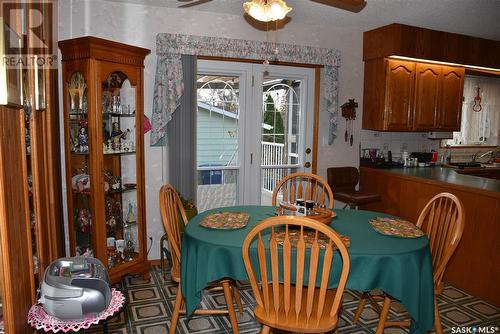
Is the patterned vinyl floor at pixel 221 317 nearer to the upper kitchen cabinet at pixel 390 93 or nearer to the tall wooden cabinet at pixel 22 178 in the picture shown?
the tall wooden cabinet at pixel 22 178

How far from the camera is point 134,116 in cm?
319

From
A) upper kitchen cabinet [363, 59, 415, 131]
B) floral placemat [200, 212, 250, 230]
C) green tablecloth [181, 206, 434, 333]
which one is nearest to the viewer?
green tablecloth [181, 206, 434, 333]

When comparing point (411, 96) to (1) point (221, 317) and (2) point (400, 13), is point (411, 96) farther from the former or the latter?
(1) point (221, 317)

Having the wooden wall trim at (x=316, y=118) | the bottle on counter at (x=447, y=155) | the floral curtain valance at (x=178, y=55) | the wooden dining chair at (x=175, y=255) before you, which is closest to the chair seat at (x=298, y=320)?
the wooden dining chair at (x=175, y=255)

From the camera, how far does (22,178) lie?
5.59 ft

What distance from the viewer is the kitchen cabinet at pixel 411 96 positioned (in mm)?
4074

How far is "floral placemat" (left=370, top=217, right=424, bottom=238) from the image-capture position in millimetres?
2119

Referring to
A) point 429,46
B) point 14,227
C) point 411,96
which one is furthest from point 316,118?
point 14,227

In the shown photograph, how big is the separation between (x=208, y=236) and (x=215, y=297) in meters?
1.11

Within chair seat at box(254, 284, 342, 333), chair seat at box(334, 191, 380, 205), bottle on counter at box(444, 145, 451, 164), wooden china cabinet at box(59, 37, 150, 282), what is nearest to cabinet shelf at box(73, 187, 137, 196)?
wooden china cabinet at box(59, 37, 150, 282)

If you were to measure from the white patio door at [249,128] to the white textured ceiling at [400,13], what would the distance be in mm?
524

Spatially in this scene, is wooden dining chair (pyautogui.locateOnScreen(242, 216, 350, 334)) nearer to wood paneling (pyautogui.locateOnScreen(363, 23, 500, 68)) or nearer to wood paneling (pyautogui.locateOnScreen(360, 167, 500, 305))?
wood paneling (pyautogui.locateOnScreen(360, 167, 500, 305))

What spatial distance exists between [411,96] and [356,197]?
1325 millimetres

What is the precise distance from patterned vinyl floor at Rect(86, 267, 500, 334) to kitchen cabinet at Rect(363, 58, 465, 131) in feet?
5.99
